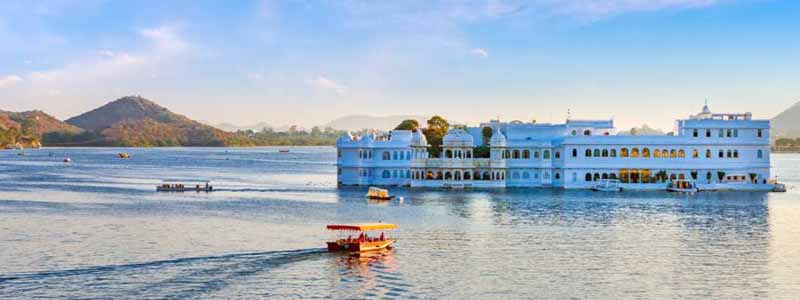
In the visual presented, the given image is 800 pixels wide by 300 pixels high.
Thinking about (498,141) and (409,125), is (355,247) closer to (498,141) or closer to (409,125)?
(498,141)

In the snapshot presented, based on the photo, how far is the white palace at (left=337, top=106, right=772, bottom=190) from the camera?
90250mm

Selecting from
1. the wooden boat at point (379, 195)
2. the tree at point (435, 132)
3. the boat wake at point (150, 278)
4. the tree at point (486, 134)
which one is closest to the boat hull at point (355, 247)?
the boat wake at point (150, 278)

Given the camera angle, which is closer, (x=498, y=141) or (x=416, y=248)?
(x=416, y=248)

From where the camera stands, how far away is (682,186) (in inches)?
3506

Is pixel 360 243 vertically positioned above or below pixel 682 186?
below

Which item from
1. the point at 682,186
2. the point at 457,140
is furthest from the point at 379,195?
the point at 682,186

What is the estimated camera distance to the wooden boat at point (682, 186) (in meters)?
87.5

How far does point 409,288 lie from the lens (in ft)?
121

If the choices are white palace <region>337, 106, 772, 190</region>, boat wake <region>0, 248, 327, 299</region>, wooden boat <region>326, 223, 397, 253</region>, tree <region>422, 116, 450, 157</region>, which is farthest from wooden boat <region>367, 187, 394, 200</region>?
boat wake <region>0, 248, 327, 299</region>

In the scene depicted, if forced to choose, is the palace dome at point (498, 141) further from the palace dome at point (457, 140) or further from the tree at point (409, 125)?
A: the tree at point (409, 125)

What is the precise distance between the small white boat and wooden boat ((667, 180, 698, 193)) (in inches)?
196

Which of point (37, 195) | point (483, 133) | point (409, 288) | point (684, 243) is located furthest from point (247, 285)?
point (483, 133)

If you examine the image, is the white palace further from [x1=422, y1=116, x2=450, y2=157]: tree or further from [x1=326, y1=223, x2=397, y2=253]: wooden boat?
[x1=326, y1=223, x2=397, y2=253]: wooden boat

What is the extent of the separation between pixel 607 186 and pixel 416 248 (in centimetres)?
4675
